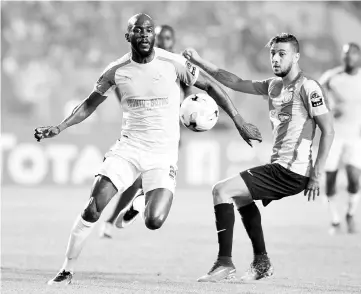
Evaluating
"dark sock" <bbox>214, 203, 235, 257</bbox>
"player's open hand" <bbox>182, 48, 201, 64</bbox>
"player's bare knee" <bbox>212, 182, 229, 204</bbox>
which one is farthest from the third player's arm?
"dark sock" <bbox>214, 203, 235, 257</bbox>

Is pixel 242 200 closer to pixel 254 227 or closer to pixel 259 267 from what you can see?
pixel 254 227

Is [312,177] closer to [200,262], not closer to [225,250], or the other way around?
[225,250]

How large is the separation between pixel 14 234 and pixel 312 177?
180 inches

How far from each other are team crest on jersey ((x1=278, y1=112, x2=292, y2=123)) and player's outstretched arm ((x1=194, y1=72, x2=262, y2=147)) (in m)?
0.36

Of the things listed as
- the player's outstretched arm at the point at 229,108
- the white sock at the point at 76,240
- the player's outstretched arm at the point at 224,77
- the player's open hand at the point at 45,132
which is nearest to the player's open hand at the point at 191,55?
the player's outstretched arm at the point at 224,77

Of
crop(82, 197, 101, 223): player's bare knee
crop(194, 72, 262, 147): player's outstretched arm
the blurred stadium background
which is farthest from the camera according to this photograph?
the blurred stadium background

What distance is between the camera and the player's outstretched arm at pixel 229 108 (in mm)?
5633

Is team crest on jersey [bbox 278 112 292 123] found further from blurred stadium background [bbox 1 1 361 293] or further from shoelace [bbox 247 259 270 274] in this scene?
blurred stadium background [bbox 1 1 361 293]

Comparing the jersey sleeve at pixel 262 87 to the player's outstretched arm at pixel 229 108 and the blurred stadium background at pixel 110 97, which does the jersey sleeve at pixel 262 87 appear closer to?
the player's outstretched arm at pixel 229 108

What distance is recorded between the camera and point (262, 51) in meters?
17.9

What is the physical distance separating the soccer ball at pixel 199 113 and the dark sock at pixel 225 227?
64 centimetres

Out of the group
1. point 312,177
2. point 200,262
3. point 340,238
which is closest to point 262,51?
point 340,238

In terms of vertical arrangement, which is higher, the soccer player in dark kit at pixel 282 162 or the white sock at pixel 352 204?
the soccer player in dark kit at pixel 282 162

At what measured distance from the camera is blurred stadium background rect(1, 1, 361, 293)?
474 inches
